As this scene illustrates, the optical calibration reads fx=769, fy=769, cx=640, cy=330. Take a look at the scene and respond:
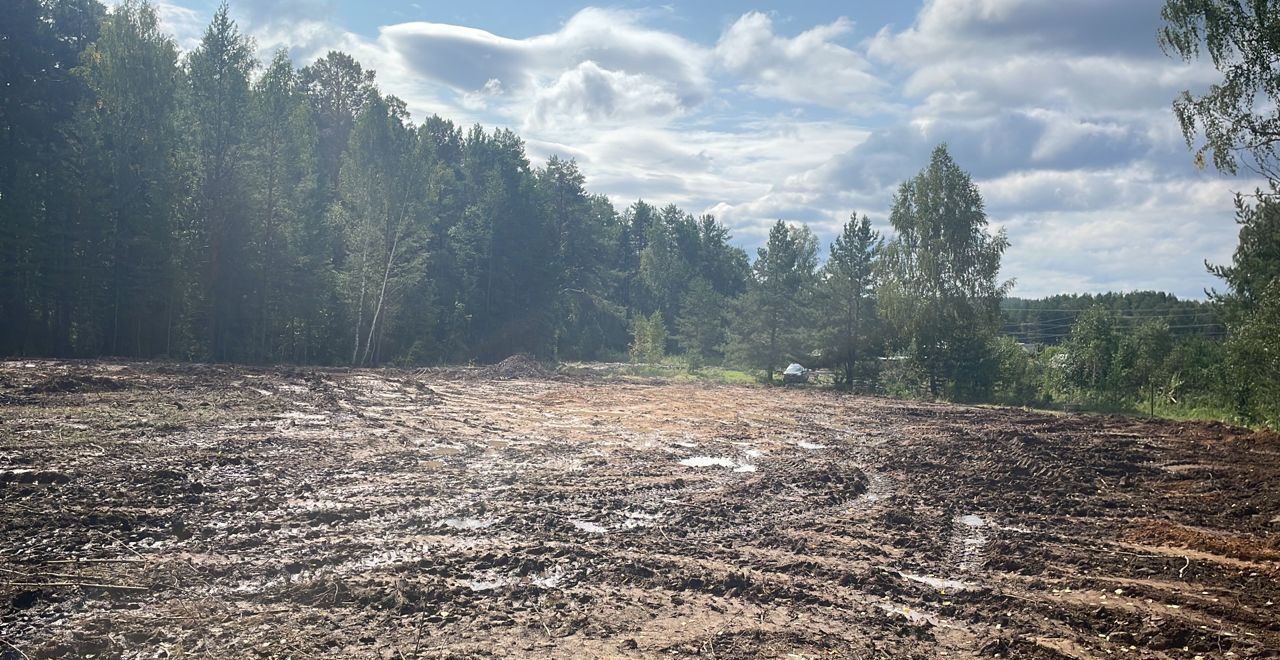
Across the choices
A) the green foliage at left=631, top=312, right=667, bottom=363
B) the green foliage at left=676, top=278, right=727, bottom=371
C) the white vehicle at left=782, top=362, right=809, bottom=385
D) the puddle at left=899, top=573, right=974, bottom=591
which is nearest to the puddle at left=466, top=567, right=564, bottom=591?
the puddle at left=899, top=573, right=974, bottom=591

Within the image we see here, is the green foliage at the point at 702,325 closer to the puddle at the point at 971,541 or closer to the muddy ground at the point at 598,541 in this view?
the muddy ground at the point at 598,541

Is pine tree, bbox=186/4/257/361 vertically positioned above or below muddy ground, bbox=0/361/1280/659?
above

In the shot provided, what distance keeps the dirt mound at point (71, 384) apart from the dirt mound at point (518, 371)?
14239 millimetres

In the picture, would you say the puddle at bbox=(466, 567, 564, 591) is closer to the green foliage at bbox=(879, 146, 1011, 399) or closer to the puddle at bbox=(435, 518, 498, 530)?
the puddle at bbox=(435, 518, 498, 530)

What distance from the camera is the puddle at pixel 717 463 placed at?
12492 mm

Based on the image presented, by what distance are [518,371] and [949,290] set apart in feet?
61.1

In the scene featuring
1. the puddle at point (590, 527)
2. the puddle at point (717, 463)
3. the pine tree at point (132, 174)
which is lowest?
the puddle at point (717, 463)

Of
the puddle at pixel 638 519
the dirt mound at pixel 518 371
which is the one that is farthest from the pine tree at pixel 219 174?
the puddle at pixel 638 519

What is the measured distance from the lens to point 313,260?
117 ft

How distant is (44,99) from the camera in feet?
95.2

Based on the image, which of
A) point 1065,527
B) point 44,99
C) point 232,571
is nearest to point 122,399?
point 232,571

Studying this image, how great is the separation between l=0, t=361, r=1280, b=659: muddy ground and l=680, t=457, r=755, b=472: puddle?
0.09m

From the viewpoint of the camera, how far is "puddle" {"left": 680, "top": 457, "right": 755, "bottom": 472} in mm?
12492

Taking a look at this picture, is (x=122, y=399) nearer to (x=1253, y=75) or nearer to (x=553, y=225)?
(x=1253, y=75)
